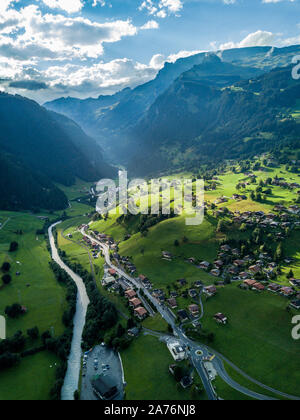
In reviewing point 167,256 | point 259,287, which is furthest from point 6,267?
point 259,287

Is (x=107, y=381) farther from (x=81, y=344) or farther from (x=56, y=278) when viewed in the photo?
(x=56, y=278)

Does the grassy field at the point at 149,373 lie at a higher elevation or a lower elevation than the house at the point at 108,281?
lower

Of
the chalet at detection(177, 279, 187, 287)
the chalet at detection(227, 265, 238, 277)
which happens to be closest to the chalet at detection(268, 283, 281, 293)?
the chalet at detection(227, 265, 238, 277)

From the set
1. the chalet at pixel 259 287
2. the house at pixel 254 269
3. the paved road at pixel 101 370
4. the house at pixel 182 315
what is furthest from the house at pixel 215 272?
the paved road at pixel 101 370

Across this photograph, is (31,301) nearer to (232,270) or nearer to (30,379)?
(30,379)

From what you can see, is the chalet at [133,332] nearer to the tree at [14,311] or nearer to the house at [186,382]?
the house at [186,382]
